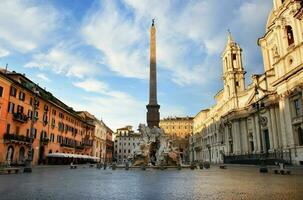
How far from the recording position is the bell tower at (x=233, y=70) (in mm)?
60562

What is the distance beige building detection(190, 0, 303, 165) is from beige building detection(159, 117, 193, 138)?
28004 millimetres

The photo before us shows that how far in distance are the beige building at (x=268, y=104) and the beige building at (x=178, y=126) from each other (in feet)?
91.9

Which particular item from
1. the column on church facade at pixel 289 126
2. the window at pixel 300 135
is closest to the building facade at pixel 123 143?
the column on church facade at pixel 289 126

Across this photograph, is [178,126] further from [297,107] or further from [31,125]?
[31,125]

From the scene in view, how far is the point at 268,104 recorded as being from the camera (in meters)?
43.3

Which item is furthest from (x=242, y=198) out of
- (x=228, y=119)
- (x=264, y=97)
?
(x=228, y=119)

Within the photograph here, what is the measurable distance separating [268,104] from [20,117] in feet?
122

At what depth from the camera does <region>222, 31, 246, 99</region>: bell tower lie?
199 feet

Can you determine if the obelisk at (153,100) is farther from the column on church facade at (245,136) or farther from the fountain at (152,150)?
the column on church facade at (245,136)

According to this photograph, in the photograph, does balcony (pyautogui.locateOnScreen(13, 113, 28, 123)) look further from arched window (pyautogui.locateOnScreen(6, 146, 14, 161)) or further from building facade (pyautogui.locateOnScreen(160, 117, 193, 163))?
building facade (pyautogui.locateOnScreen(160, 117, 193, 163))

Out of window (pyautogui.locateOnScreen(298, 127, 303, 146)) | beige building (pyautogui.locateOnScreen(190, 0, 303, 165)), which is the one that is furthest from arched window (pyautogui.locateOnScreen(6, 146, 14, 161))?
window (pyautogui.locateOnScreen(298, 127, 303, 146))

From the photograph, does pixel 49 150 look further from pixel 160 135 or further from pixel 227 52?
pixel 227 52

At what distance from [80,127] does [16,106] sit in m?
30.0

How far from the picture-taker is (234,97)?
58719 millimetres
